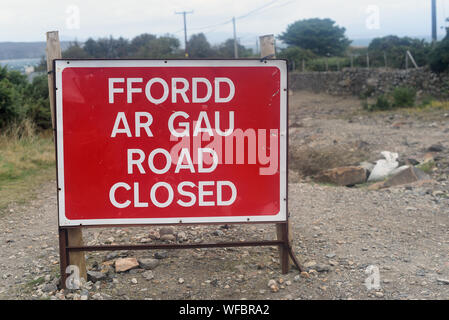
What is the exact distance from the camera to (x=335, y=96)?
29672mm

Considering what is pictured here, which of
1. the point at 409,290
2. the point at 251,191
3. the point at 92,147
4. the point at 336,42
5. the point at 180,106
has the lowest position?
the point at 409,290

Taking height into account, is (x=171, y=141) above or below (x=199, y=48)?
below

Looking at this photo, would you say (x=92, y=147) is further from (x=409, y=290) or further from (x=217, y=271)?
(x=409, y=290)

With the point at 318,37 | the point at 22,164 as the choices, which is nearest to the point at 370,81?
the point at 22,164

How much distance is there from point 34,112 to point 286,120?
13237mm

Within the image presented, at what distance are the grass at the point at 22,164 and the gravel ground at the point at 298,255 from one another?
2.55 feet

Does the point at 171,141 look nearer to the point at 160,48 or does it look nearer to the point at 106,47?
the point at 160,48

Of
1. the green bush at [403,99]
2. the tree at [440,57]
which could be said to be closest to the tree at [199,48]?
the tree at [440,57]

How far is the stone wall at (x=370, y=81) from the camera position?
70.7 feet

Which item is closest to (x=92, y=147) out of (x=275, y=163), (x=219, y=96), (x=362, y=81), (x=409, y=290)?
(x=219, y=96)

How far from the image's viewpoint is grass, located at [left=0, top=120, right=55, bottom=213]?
7.95 metres

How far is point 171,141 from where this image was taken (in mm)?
3818

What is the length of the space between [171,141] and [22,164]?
22.6 ft

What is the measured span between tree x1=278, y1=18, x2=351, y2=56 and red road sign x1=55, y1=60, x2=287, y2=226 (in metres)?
48.8
